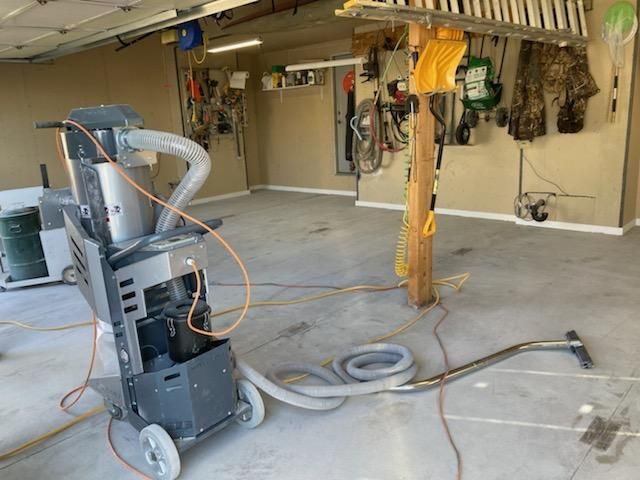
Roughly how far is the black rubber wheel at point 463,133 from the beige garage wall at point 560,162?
4.2 inches

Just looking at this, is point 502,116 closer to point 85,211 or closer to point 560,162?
point 560,162

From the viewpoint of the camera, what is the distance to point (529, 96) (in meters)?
5.77

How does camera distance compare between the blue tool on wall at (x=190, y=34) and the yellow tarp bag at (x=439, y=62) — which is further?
the blue tool on wall at (x=190, y=34)

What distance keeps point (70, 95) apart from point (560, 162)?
22.8 ft

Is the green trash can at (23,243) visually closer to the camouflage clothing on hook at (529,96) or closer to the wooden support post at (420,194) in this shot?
the wooden support post at (420,194)

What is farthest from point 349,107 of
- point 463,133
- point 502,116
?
point 502,116

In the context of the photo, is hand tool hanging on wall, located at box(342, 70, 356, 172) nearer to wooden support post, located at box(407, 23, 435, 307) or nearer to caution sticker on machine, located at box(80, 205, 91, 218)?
wooden support post, located at box(407, 23, 435, 307)

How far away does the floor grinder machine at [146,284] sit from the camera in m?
1.97

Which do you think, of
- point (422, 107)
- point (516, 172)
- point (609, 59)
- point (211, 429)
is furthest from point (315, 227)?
point (211, 429)

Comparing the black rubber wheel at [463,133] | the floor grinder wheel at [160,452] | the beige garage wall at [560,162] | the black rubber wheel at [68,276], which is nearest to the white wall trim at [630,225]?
the beige garage wall at [560,162]

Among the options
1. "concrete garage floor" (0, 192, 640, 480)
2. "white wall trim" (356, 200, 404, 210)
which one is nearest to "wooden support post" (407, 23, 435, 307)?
"concrete garage floor" (0, 192, 640, 480)

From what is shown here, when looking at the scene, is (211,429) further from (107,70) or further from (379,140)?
(107,70)

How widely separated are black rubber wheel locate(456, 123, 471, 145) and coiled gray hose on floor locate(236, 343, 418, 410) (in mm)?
4278

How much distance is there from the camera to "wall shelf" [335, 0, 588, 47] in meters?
2.97
